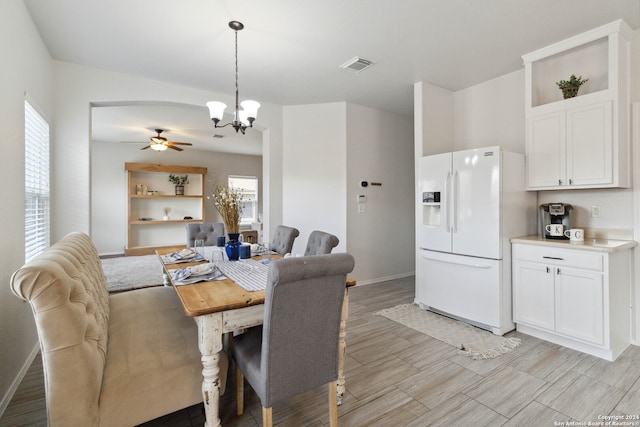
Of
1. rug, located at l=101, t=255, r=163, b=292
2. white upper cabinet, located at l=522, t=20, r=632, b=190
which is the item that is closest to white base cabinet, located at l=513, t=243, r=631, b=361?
white upper cabinet, located at l=522, t=20, r=632, b=190

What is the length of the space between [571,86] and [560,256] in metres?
1.58

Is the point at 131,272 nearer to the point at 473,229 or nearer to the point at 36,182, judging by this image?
the point at 36,182

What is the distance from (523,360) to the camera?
243 centimetres

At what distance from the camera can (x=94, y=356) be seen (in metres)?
1.29

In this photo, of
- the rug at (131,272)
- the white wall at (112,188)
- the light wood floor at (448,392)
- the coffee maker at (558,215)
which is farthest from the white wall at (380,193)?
the white wall at (112,188)

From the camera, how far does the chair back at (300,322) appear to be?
134 cm

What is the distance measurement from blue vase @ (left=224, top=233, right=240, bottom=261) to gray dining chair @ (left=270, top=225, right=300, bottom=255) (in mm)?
A: 699

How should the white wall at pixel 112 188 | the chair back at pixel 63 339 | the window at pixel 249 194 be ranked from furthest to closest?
the window at pixel 249 194, the white wall at pixel 112 188, the chair back at pixel 63 339

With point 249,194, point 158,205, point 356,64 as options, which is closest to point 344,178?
point 356,64

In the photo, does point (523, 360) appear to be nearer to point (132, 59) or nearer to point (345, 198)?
point (345, 198)

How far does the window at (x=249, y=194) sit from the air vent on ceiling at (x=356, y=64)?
19.1 ft

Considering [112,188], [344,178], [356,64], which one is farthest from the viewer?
[112,188]

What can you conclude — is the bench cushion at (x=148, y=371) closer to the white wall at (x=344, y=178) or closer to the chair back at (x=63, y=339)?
the chair back at (x=63, y=339)

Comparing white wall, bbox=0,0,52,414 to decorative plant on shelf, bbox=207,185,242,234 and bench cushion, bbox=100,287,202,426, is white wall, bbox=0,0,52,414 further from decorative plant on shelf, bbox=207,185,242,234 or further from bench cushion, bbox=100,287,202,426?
decorative plant on shelf, bbox=207,185,242,234
